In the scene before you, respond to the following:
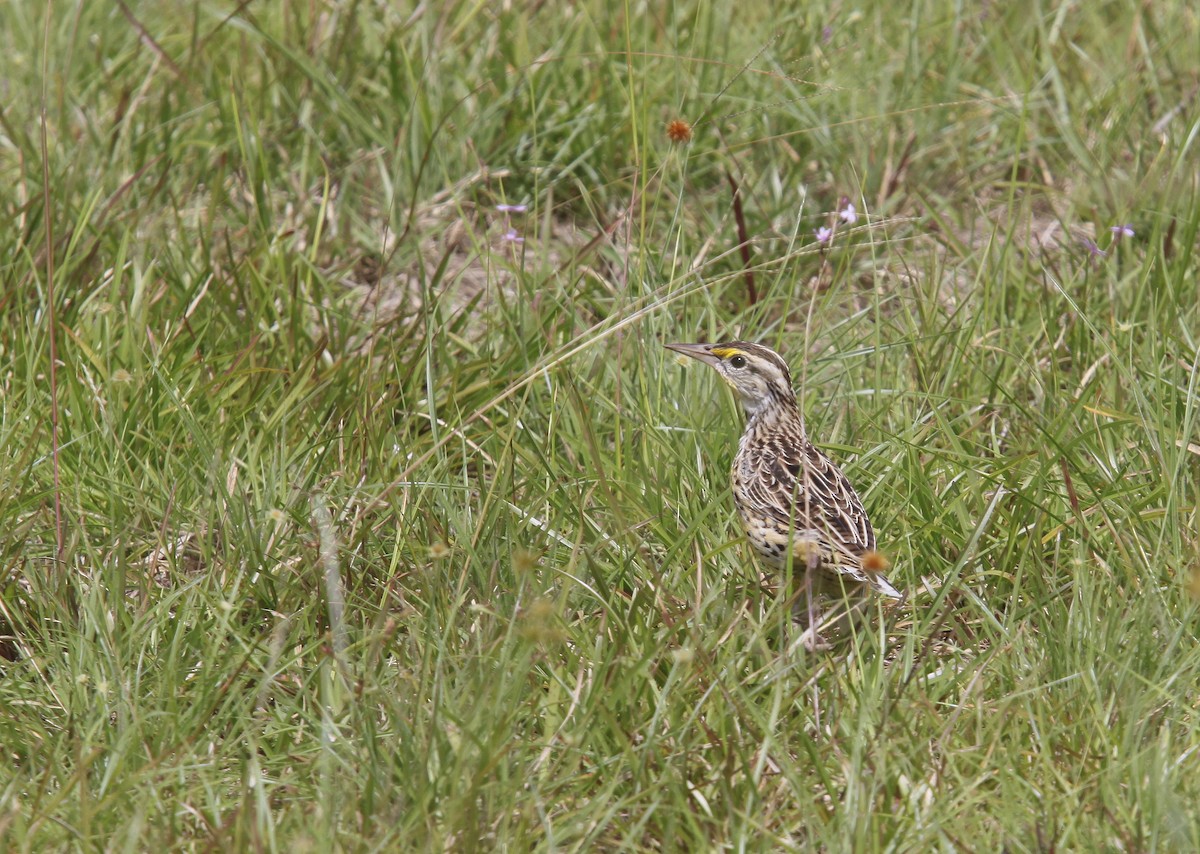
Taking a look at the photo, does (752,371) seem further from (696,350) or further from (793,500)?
(793,500)

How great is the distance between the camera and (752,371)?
4.92 metres

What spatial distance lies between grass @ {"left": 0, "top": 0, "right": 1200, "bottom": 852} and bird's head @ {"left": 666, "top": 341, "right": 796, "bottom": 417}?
0.19 metres

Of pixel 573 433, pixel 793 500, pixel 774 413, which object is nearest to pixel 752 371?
pixel 774 413

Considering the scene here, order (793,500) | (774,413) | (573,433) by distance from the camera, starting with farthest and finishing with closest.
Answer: (573,433) < (774,413) < (793,500)

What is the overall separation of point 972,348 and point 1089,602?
1.62m

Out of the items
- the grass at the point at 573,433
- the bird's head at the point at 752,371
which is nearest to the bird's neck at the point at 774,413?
the bird's head at the point at 752,371

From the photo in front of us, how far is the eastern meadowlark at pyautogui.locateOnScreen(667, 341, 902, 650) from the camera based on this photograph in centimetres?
414

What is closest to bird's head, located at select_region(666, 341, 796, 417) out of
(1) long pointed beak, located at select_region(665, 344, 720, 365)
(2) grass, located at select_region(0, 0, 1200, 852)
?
(1) long pointed beak, located at select_region(665, 344, 720, 365)

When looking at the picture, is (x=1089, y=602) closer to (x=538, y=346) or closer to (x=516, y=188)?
(x=538, y=346)

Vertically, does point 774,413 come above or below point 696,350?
below

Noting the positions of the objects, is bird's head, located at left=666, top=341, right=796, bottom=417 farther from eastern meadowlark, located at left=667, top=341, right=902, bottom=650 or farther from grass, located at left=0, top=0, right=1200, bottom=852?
grass, located at left=0, top=0, right=1200, bottom=852

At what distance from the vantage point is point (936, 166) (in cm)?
676

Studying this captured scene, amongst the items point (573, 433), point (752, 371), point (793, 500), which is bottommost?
point (573, 433)

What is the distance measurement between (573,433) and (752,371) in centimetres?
58
